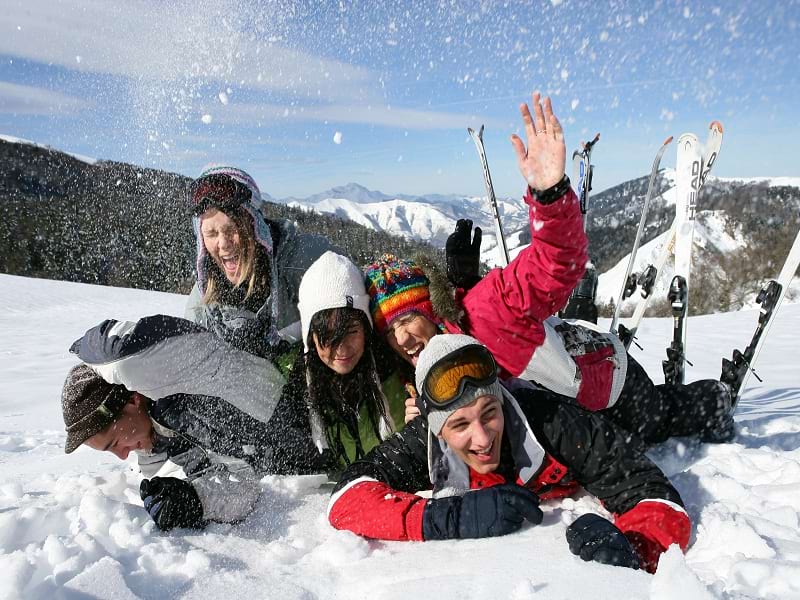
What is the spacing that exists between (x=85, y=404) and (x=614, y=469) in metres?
2.19

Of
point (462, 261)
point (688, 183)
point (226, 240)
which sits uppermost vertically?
point (688, 183)

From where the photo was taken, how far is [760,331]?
3.89 m

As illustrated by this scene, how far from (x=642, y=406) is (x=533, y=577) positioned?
1.54 meters

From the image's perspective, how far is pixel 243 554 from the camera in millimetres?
2055

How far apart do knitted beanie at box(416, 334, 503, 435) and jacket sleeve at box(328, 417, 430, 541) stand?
173 millimetres

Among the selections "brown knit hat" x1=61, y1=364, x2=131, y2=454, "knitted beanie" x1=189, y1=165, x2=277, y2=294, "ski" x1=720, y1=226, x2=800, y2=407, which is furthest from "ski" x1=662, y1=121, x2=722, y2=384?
"brown knit hat" x1=61, y1=364, x2=131, y2=454

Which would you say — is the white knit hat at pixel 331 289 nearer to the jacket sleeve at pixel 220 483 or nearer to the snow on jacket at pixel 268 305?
the snow on jacket at pixel 268 305

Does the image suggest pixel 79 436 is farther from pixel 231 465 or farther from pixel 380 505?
pixel 380 505

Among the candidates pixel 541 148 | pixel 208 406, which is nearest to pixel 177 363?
pixel 208 406

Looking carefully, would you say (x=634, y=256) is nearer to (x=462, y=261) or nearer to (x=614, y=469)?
(x=462, y=261)

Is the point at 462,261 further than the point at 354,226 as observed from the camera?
No

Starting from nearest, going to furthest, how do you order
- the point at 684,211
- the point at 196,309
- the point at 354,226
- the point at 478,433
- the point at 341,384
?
the point at 478,433
the point at 341,384
the point at 196,309
the point at 684,211
the point at 354,226

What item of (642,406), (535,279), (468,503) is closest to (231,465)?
(468,503)

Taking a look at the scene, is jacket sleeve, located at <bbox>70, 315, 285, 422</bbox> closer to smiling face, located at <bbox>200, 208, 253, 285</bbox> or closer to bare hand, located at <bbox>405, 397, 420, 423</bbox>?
smiling face, located at <bbox>200, 208, 253, 285</bbox>
